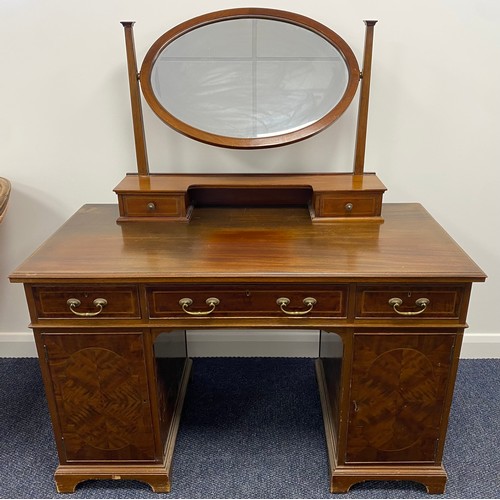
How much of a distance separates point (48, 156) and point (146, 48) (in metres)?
0.48

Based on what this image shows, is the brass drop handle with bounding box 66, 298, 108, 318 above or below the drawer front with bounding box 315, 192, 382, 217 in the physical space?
below

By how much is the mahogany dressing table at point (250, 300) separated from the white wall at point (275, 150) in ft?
0.45

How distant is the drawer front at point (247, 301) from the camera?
1.11 metres

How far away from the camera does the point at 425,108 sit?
1522 millimetres

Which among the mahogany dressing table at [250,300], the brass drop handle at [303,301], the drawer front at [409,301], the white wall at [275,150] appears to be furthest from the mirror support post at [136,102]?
the drawer front at [409,301]

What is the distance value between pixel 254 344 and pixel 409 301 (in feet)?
2.78

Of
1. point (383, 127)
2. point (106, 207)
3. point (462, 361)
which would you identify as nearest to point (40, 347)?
point (106, 207)

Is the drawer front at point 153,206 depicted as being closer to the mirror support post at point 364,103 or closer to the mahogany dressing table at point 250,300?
the mahogany dressing table at point 250,300

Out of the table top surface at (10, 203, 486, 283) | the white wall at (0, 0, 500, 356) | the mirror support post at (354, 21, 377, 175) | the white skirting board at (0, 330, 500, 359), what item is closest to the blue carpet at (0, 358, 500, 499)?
the white skirting board at (0, 330, 500, 359)

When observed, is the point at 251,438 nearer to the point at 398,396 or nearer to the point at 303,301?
the point at 398,396

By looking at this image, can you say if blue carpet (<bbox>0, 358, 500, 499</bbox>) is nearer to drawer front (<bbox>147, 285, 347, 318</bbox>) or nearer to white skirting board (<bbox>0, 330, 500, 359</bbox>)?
white skirting board (<bbox>0, 330, 500, 359</bbox>)

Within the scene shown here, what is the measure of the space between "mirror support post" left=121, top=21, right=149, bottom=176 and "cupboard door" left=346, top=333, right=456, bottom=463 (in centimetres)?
82

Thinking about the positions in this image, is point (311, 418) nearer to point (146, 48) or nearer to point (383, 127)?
point (383, 127)

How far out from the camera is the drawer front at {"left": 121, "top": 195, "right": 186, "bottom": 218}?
136cm
